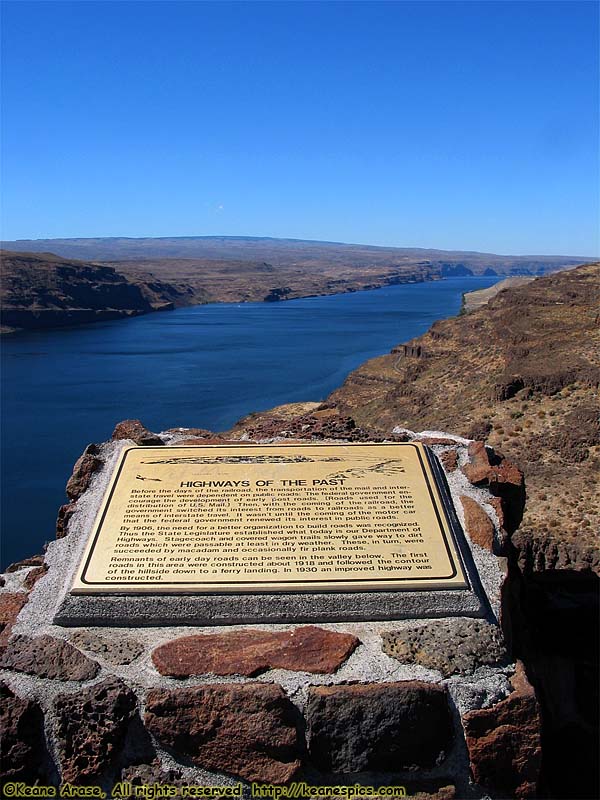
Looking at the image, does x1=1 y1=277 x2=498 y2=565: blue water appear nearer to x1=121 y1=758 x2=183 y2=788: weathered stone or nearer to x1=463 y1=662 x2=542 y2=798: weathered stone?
x1=121 y1=758 x2=183 y2=788: weathered stone

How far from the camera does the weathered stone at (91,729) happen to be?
8.21 feet

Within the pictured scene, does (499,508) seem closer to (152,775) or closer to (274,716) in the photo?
(274,716)

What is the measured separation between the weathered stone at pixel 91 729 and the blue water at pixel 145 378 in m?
16.3

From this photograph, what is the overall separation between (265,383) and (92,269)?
58981 millimetres

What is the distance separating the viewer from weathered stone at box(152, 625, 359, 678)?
2.64 m

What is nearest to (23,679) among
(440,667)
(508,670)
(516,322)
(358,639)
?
(358,639)

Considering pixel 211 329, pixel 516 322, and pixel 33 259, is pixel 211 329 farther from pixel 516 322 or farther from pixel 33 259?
pixel 516 322

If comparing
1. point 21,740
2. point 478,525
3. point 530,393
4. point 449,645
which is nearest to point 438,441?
point 478,525

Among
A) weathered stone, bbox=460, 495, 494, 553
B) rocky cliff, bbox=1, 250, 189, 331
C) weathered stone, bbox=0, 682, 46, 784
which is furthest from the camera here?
rocky cliff, bbox=1, 250, 189, 331

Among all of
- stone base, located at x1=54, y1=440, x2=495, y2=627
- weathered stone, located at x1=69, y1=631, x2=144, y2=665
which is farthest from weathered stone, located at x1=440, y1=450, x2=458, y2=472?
weathered stone, located at x1=69, y1=631, x2=144, y2=665

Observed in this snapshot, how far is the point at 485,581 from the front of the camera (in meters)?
3.04

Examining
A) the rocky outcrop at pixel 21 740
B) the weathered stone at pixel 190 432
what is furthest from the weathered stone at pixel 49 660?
the weathered stone at pixel 190 432

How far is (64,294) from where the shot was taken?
3083 inches

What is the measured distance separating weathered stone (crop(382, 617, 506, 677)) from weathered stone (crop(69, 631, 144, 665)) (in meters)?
1.03
